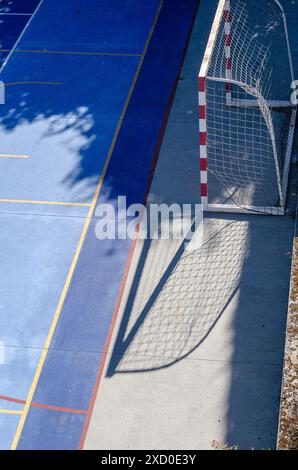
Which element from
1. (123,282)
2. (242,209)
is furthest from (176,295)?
(242,209)

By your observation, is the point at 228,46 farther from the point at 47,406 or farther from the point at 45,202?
the point at 47,406

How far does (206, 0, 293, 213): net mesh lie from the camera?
13.6 metres

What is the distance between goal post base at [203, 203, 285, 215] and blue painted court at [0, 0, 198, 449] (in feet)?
4.40

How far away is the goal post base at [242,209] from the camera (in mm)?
13172

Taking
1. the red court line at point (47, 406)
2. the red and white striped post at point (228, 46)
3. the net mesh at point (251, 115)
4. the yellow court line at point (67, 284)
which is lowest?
the red court line at point (47, 406)

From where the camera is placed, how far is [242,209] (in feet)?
43.7

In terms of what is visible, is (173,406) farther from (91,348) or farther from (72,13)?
(72,13)

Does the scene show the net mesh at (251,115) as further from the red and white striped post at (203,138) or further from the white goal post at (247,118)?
the red and white striped post at (203,138)

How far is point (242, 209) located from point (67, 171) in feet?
11.7

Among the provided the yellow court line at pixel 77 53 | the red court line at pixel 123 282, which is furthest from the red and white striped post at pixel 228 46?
the yellow court line at pixel 77 53

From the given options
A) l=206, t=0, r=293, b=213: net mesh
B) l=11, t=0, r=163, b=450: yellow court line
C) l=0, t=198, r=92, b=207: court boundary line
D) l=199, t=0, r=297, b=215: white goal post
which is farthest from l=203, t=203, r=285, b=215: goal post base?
l=0, t=198, r=92, b=207: court boundary line

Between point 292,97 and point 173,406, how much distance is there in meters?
7.41

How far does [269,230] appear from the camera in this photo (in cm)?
1293

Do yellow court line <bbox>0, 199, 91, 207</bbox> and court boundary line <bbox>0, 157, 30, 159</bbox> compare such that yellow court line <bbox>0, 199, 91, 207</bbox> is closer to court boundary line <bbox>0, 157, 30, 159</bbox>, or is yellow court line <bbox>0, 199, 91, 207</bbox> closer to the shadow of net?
court boundary line <bbox>0, 157, 30, 159</bbox>
